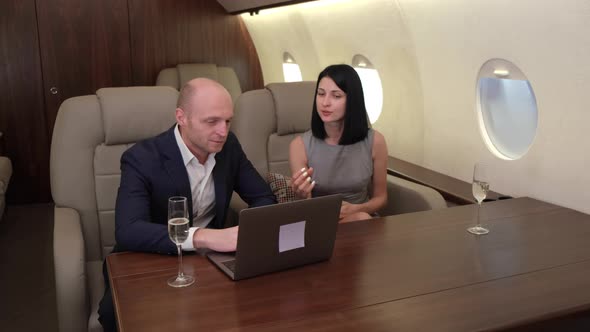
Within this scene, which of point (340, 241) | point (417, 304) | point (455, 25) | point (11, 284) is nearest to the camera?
point (417, 304)

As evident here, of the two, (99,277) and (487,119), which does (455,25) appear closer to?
(487,119)

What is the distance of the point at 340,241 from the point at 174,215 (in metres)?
0.70

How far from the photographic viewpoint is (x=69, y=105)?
2824 millimetres

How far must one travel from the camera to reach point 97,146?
9.44ft

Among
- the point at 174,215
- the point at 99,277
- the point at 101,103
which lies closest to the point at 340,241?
the point at 174,215

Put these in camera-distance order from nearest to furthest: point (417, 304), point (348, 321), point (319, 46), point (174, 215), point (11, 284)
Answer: point (348, 321), point (417, 304), point (174, 215), point (11, 284), point (319, 46)

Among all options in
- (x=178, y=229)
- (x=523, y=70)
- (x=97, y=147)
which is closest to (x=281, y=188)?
(x=97, y=147)

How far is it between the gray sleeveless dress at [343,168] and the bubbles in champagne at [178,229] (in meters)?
1.35

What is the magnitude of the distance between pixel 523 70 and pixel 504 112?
471mm

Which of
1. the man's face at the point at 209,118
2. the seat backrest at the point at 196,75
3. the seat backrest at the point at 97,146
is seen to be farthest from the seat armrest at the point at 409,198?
the seat backrest at the point at 196,75

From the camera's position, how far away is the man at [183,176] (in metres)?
2.07

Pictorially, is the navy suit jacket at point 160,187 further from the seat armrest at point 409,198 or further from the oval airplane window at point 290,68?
the oval airplane window at point 290,68

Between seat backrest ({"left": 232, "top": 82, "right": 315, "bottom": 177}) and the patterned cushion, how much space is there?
0.45 metres

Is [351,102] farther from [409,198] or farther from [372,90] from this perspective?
[372,90]
